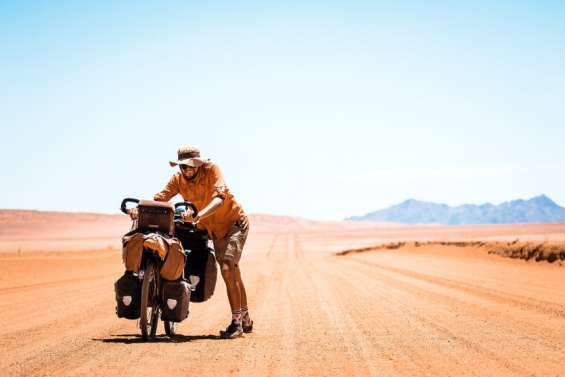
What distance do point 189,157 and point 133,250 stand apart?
1.27 metres

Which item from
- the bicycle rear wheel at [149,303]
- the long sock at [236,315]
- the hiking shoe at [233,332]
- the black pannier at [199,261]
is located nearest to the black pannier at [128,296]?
the bicycle rear wheel at [149,303]

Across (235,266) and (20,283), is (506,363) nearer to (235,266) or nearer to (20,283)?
(235,266)

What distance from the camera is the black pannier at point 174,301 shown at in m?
8.06

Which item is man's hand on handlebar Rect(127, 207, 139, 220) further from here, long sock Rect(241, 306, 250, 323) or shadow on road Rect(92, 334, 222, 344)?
long sock Rect(241, 306, 250, 323)

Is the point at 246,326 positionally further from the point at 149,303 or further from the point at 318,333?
the point at 149,303

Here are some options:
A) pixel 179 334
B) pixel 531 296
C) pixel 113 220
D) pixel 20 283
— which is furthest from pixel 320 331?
pixel 113 220

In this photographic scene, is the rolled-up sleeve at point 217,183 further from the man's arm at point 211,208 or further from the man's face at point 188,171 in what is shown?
the man's face at point 188,171

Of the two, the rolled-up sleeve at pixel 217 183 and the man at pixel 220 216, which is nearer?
the rolled-up sleeve at pixel 217 183

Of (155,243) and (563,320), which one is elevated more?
(155,243)

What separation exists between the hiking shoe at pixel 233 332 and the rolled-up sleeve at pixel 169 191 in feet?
5.40

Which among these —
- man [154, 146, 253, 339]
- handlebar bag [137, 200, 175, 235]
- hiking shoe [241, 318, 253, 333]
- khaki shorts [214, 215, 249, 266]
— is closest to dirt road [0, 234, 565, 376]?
hiking shoe [241, 318, 253, 333]

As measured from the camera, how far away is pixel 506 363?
6.38 meters

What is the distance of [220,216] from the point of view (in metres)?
8.62

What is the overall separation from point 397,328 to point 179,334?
265cm
